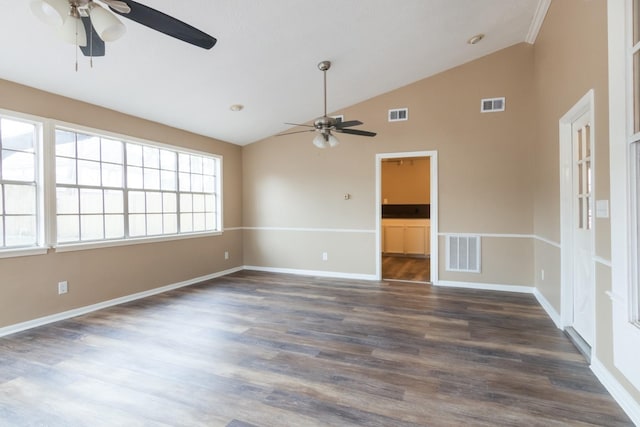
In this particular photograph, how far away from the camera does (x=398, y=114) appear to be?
513cm

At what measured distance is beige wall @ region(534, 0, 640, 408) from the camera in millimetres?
2164

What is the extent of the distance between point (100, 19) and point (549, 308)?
4.81 m

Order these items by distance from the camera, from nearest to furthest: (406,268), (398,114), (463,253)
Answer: (463,253)
(398,114)
(406,268)

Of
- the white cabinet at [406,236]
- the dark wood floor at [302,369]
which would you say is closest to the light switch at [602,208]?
the dark wood floor at [302,369]

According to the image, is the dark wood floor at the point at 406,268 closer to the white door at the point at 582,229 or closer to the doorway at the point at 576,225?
the doorway at the point at 576,225

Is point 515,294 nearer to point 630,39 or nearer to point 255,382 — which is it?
point 630,39

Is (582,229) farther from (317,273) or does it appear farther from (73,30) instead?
(73,30)

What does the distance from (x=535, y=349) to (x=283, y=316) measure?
2.50 m

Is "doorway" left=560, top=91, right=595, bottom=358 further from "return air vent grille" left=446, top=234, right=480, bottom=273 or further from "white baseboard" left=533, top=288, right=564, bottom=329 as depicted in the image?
"return air vent grille" left=446, top=234, right=480, bottom=273

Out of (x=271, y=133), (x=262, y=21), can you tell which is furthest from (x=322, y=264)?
(x=262, y=21)

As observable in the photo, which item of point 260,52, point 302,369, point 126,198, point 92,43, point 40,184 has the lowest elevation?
point 302,369

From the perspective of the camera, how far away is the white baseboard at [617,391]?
1811 mm

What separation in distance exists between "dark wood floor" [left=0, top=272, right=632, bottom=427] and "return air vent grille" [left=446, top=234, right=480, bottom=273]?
914 millimetres

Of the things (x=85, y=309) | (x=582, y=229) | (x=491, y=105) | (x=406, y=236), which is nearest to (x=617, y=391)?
(x=582, y=229)
